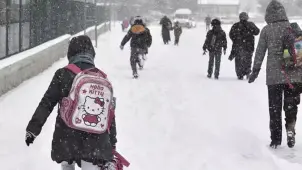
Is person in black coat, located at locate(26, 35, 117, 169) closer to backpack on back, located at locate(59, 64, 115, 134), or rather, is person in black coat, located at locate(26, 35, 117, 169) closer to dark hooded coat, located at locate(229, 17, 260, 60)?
backpack on back, located at locate(59, 64, 115, 134)

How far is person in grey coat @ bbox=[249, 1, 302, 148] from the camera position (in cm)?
669

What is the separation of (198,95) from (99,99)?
8.13m

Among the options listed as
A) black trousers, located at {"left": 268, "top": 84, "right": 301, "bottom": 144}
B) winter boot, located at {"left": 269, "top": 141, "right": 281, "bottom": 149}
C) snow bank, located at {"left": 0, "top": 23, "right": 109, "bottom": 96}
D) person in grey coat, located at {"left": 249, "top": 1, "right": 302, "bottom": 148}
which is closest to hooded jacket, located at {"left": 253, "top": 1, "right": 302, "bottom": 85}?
person in grey coat, located at {"left": 249, "top": 1, "right": 302, "bottom": 148}

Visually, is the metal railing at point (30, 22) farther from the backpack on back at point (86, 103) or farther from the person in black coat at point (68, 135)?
the backpack on back at point (86, 103)

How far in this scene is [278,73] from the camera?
6703 millimetres

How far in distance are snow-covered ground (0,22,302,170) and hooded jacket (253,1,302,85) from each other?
3.33ft

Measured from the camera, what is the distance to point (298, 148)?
23.4ft

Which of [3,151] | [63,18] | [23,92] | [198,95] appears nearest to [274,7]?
[3,151]

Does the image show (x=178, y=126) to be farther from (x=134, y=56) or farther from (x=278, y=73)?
(x=134, y=56)

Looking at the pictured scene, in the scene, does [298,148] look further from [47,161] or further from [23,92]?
[23,92]

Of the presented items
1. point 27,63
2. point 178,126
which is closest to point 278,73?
point 178,126

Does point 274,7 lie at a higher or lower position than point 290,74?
higher

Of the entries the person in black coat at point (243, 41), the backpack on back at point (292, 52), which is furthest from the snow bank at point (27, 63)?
the backpack on back at point (292, 52)

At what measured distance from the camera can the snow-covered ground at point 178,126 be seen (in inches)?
258
